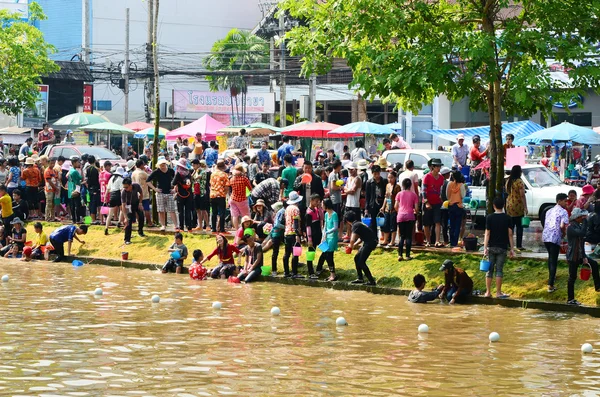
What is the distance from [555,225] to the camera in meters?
17.3

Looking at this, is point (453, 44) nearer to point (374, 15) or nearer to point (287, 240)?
point (374, 15)

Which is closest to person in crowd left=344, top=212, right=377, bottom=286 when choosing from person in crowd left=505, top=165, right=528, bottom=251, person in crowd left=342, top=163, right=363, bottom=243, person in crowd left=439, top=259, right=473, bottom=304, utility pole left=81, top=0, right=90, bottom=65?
person in crowd left=342, top=163, right=363, bottom=243

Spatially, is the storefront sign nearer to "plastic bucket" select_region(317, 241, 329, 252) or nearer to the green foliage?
the green foliage

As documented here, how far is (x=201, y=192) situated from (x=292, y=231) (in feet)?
15.0

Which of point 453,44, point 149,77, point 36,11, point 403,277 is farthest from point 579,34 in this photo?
point 149,77

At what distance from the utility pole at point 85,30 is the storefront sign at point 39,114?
421cm

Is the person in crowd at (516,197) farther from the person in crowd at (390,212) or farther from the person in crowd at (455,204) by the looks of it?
the person in crowd at (390,212)

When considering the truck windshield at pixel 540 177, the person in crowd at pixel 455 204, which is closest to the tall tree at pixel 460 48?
the person in crowd at pixel 455 204

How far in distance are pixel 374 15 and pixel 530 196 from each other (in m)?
8.33

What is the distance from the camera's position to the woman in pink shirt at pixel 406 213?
1997 centimetres

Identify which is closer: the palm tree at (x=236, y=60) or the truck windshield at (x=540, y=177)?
the truck windshield at (x=540, y=177)

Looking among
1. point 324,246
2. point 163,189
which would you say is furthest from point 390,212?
point 163,189

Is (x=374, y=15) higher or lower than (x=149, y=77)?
lower

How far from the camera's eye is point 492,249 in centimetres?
1750
